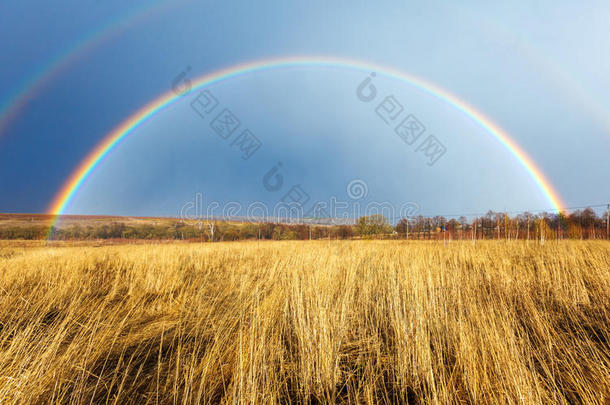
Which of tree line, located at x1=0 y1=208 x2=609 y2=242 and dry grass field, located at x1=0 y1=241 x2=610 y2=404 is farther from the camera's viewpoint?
tree line, located at x1=0 y1=208 x2=609 y2=242

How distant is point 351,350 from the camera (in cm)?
223

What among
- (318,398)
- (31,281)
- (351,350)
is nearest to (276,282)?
(351,350)

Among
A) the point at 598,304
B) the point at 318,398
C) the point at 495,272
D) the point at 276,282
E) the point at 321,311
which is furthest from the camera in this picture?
the point at 495,272

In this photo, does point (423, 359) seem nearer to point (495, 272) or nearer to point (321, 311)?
point (321, 311)

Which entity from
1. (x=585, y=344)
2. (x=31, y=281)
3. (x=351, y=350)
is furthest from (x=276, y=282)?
(x=31, y=281)

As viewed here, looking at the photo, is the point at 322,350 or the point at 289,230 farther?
the point at 289,230

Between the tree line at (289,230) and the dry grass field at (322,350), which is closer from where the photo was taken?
the dry grass field at (322,350)

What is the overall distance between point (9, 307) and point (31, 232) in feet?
163

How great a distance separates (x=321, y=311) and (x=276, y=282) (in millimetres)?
1731

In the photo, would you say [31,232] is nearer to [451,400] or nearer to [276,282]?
[276,282]

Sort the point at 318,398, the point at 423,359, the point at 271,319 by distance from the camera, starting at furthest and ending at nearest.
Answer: the point at 271,319
the point at 423,359
the point at 318,398

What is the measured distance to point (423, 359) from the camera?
68.9 inches

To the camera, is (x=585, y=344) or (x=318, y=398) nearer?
(x=318, y=398)

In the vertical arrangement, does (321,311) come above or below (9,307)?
above
